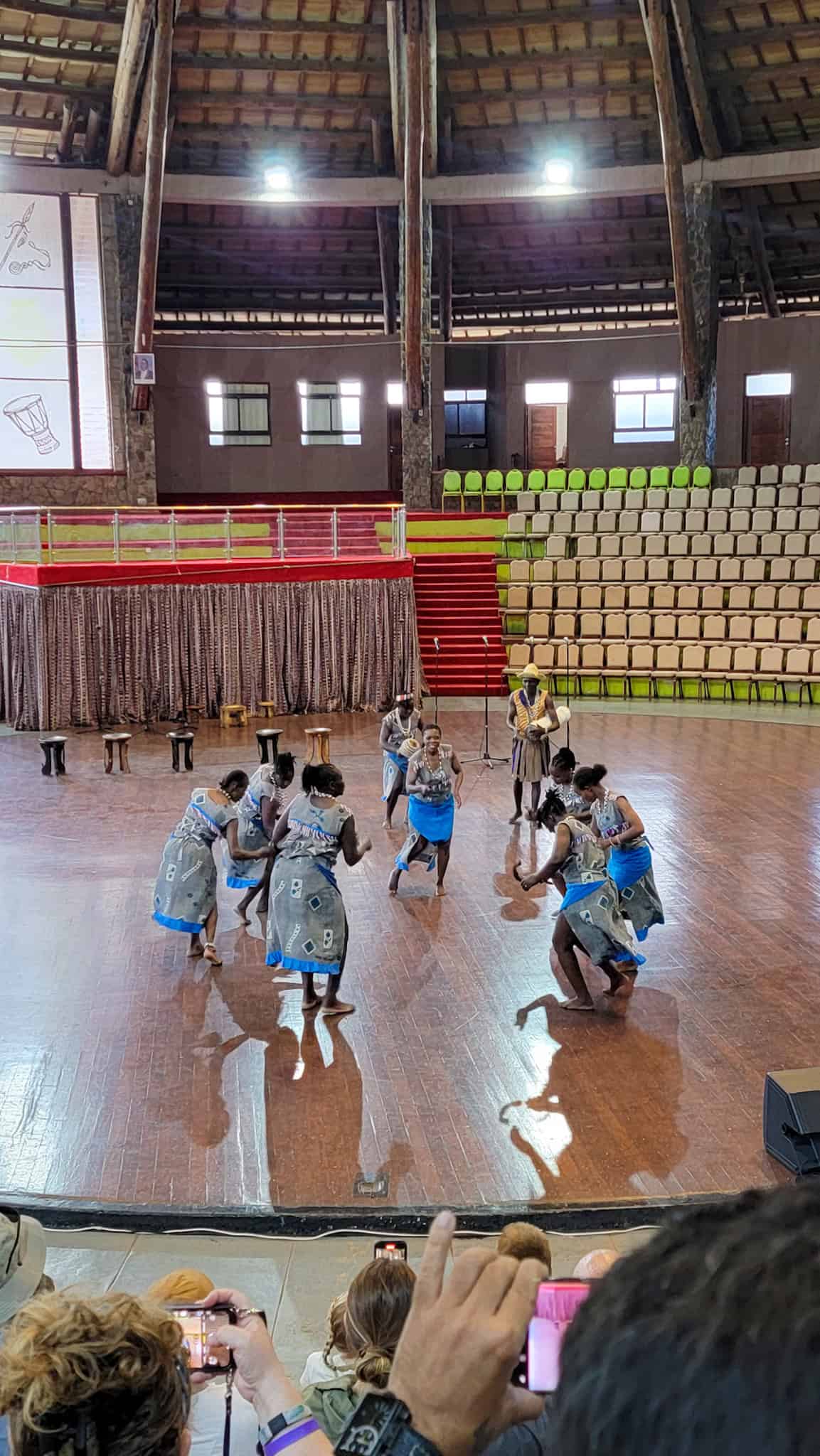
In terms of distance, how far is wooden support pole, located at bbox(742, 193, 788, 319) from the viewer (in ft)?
80.9

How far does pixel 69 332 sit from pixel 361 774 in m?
13.3

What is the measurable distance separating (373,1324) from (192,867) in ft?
17.3

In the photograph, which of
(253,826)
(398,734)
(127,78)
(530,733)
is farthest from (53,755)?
(127,78)

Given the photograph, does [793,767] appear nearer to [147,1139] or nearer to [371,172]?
[147,1139]

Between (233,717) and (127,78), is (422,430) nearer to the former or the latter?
(127,78)

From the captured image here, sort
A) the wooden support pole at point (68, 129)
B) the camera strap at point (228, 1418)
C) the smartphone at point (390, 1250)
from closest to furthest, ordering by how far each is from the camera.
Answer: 1. the camera strap at point (228, 1418)
2. the smartphone at point (390, 1250)
3. the wooden support pole at point (68, 129)

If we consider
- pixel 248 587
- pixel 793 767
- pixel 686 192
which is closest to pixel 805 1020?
pixel 793 767

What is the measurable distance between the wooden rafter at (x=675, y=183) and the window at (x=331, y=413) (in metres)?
8.09

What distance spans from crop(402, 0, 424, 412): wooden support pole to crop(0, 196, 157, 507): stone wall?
16.9ft

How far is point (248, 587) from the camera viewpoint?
18.1 meters

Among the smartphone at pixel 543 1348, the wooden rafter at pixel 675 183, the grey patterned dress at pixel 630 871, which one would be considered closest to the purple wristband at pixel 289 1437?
the smartphone at pixel 543 1348

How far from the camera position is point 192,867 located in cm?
782

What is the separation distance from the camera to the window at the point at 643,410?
89.0ft

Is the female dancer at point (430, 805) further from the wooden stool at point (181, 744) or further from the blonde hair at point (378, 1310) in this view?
the blonde hair at point (378, 1310)
